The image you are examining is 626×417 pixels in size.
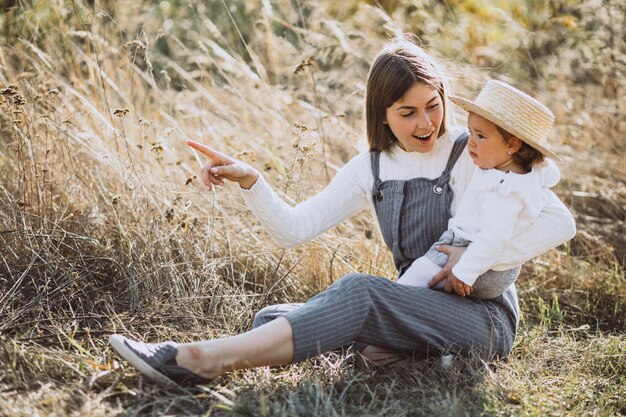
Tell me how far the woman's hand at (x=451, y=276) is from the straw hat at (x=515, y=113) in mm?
400

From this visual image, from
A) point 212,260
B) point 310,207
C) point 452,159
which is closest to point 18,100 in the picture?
point 212,260

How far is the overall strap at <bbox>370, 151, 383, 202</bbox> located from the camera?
2635 mm

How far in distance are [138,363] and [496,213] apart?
114 centimetres

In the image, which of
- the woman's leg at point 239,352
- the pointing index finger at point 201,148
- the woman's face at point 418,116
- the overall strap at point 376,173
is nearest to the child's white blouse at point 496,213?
the woman's face at point 418,116

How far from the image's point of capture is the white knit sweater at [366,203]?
7.87 ft

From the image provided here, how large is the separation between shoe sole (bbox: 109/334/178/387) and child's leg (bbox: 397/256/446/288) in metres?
0.83

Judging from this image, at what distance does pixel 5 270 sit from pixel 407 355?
5.01 ft

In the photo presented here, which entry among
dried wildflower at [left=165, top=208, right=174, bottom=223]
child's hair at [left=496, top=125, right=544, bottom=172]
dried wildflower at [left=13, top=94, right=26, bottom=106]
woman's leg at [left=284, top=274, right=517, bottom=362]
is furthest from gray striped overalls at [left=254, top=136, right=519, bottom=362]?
dried wildflower at [left=13, top=94, right=26, bottom=106]

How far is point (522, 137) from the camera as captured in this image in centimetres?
231

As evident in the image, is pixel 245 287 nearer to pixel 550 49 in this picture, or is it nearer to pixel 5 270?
pixel 5 270

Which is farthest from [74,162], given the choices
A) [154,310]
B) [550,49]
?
[550,49]

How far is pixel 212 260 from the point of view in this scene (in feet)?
9.82

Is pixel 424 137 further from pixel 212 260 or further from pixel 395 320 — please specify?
Answer: pixel 212 260

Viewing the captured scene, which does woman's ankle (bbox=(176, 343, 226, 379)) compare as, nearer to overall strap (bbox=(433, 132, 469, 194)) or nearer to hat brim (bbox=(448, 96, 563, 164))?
overall strap (bbox=(433, 132, 469, 194))
